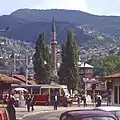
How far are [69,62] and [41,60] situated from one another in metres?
7.02

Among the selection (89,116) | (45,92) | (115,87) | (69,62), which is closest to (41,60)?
(69,62)

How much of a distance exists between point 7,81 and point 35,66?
48476mm

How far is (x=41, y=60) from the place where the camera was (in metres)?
93.2

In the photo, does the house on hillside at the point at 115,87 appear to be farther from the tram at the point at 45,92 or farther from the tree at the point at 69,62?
the tree at the point at 69,62

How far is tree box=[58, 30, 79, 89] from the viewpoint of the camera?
Answer: 87.1 m

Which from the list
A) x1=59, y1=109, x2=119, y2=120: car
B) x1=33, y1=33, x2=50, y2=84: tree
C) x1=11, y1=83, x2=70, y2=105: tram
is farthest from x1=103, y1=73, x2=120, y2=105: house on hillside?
x1=33, y1=33, x2=50, y2=84: tree

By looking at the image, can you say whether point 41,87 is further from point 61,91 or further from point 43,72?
point 43,72

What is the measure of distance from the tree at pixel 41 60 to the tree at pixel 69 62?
4364mm

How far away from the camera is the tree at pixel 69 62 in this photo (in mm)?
87125

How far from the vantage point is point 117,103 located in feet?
163

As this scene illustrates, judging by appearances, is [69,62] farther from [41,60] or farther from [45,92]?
[45,92]

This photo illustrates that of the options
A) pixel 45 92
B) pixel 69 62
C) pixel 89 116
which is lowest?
pixel 45 92

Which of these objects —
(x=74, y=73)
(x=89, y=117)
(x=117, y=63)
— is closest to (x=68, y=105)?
(x=74, y=73)

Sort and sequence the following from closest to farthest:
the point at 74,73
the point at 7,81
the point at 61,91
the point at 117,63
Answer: the point at 7,81
the point at 61,91
the point at 74,73
the point at 117,63
